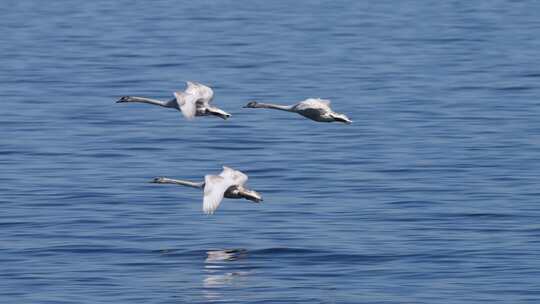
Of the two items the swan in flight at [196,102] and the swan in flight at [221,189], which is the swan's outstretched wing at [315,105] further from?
the swan in flight at [221,189]

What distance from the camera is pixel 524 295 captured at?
27.5 meters

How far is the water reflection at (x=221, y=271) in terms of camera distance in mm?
28597

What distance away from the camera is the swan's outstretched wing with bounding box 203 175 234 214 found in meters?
24.7

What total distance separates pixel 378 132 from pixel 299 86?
10385mm

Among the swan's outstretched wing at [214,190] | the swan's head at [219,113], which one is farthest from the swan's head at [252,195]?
the swan's head at [219,113]

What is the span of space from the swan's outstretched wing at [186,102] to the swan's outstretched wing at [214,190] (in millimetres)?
1298

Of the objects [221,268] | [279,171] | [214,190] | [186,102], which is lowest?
[214,190]

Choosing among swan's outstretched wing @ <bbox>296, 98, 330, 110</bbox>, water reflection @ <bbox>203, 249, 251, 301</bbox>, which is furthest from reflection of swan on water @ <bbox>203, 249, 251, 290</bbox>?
swan's outstretched wing @ <bbox>296, 98, 330, 110</bbox>

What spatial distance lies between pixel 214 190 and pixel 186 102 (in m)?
2.20

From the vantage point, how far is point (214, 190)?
83.5 ft

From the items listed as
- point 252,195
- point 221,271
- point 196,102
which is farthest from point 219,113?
point 221,271

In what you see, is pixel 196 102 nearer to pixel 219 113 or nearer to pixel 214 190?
pixel 219 113

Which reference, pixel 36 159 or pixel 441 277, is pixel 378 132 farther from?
pixel 441 277

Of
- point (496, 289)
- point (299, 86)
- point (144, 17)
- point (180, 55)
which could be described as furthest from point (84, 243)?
point (144, 17)
